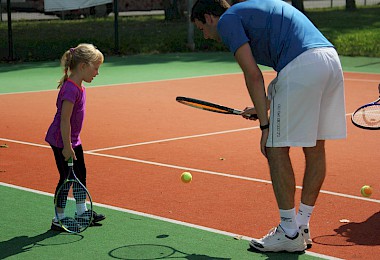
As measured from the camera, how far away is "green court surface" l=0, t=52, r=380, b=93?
16594 mm

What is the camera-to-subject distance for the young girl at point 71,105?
6.05 meters

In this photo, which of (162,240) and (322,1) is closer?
(162,240)

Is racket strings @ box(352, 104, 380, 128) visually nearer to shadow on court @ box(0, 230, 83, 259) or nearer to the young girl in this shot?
the young girl

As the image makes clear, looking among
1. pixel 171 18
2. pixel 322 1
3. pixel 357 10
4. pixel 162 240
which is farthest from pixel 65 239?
pixel 322 1

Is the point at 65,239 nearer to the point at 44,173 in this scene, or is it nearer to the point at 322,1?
the point at 44,173

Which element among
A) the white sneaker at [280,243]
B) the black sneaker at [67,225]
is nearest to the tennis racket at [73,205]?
the black sneaker at [67,225]

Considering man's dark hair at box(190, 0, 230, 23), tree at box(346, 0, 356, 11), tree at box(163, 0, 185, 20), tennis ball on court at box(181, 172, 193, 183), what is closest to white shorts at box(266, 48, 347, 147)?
man's dark hair at box(190, 0, 230, 23)

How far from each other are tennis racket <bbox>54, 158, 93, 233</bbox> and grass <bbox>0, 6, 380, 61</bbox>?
1455 cm

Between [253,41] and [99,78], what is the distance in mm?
11802

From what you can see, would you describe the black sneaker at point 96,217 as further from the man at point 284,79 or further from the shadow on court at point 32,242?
the man at point 284,79

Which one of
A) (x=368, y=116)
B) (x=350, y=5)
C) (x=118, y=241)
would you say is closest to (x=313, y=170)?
(x=118, y=241)

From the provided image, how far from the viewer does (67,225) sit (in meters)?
6.16

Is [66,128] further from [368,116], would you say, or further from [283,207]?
[368,116]

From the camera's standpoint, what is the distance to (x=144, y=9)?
121ft
